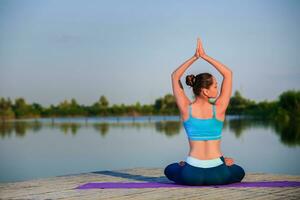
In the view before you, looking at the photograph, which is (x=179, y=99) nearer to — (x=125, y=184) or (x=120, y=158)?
(x=125, y=184)

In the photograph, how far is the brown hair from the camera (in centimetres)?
602

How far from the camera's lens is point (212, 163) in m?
6.14

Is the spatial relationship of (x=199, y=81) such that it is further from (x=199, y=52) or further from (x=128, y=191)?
(x=128, y=191)

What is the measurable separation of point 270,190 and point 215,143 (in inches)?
31.4

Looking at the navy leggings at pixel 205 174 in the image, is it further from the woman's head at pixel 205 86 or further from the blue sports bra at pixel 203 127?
the woman's head at pixel 205 86

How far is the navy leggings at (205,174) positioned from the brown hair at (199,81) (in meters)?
0.81

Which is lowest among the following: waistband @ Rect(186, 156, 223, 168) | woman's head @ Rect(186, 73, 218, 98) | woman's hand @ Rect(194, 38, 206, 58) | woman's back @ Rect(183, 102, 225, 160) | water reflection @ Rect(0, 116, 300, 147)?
water reflection @ Rect(0, 116, 300, 147)

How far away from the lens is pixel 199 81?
238 inches

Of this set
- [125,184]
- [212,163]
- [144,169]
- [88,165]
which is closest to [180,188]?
[212,163]

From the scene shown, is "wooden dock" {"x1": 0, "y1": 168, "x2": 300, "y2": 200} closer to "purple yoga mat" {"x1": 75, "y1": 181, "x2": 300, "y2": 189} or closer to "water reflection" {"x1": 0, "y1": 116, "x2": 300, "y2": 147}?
"purple yoga mat" {"x1": 75, "y1": 181, "x2": 300, "y2": 189}

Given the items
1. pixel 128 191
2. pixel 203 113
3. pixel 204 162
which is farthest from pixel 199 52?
pixel 128 191

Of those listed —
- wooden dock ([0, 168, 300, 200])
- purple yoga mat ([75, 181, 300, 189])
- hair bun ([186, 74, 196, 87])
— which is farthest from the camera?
purple yoga mat ([75, 181, 300, 189])

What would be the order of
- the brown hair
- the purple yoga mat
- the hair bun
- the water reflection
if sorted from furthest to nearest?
the water reflection → the purple yoga mat → the hair bun → the brown hair

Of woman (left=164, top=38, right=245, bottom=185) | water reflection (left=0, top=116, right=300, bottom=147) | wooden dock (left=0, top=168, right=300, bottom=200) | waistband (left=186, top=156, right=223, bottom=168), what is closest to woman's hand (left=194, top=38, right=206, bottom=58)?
woman (left=164, top=38, right=245, bottom=185)
